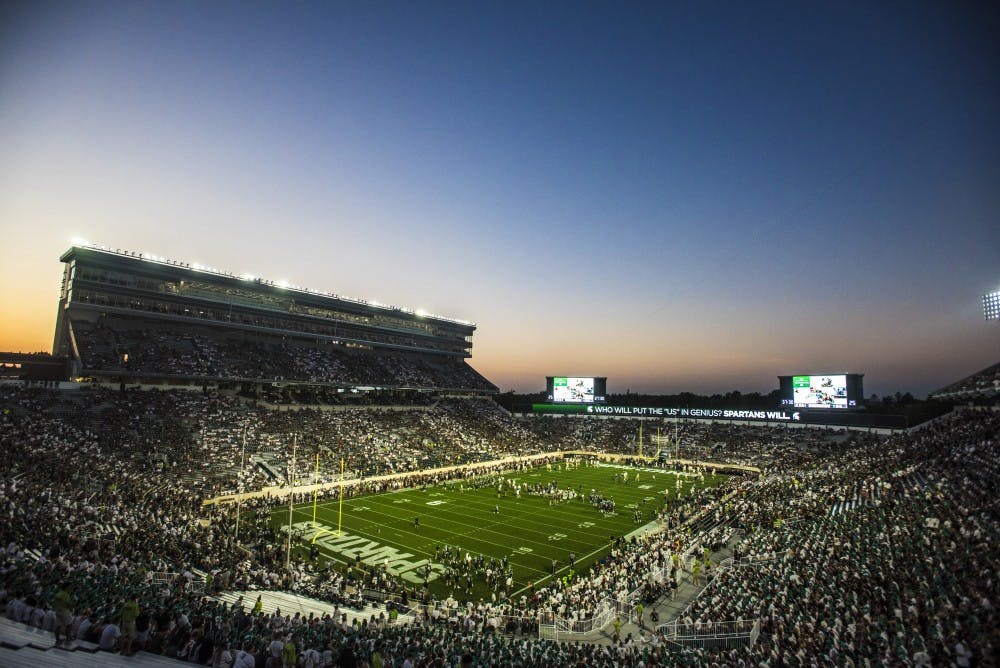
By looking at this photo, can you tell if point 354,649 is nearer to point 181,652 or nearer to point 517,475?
point 181,652

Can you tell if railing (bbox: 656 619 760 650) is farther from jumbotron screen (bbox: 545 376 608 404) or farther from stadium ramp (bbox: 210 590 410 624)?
jumbotron screen (bbox: 545 376 608 404)

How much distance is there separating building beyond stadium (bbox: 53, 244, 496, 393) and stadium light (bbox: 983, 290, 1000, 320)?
2267 inches

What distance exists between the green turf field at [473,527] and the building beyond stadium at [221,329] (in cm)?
2411

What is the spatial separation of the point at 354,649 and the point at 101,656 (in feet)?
14.5

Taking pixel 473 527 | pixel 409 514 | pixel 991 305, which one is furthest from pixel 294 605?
pixel 991 305

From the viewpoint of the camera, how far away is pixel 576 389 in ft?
240

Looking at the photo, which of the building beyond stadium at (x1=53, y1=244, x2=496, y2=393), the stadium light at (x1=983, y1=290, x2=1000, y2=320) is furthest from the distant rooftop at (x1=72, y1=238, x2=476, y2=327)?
the stadium light at (x1=983, y1=290, x2=1000, y2=320)

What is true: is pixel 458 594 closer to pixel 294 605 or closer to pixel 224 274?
pixel 294 605

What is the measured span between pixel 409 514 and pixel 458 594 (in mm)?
13020

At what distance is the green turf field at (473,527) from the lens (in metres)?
23.8

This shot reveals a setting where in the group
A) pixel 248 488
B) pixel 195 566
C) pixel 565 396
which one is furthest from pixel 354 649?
pixel 565 396

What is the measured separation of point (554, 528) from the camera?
31.0m

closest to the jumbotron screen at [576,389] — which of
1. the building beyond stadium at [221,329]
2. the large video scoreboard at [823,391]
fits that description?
the building beyond stadium at [221,329]

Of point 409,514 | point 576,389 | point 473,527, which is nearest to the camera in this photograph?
point 473,527
